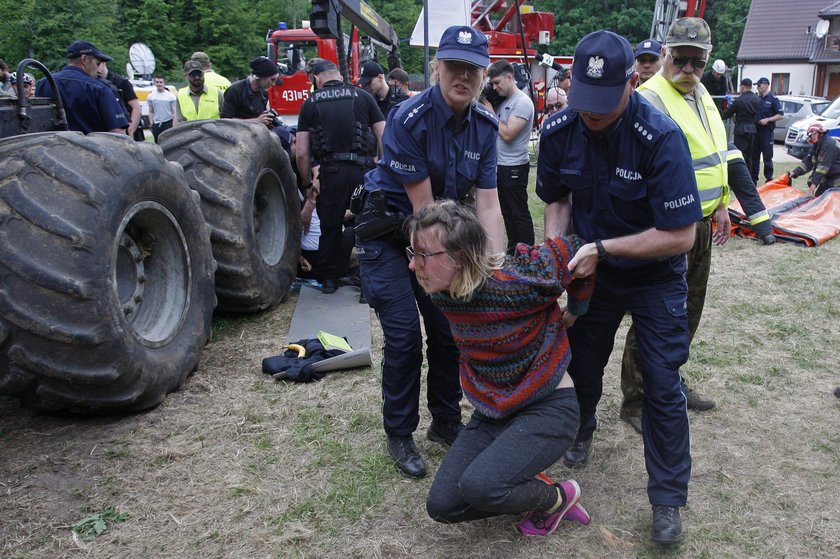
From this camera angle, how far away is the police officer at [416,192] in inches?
124

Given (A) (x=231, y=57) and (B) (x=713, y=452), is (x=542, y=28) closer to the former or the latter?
(A) (x=231, y=57)

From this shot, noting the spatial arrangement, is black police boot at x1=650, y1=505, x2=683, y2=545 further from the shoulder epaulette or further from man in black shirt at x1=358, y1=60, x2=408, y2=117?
man in black shirt at x1=358, y1=60, x2=408, y2=117

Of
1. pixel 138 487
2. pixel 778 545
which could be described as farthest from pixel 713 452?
pixel 138 487

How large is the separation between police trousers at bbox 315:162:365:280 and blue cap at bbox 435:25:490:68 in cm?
308

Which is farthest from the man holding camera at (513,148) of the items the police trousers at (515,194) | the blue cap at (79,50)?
the blue cap at (79,50)

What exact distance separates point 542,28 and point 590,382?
71.1 ft

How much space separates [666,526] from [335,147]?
4086mm

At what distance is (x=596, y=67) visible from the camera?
8.61ft

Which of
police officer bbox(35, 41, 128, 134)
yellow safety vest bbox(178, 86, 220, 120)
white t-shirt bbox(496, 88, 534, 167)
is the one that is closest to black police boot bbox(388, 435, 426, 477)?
white t-shirt bbox(496, 88, 534, 167)

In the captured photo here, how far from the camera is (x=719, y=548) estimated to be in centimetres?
286

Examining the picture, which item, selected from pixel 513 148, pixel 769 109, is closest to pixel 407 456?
pixel 513 148

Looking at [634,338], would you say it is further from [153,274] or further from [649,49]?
[153,274]

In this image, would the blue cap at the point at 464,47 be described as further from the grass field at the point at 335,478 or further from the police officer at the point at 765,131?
the police officer at the point at 765,131

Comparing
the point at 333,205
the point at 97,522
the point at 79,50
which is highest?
the point at 79,50
